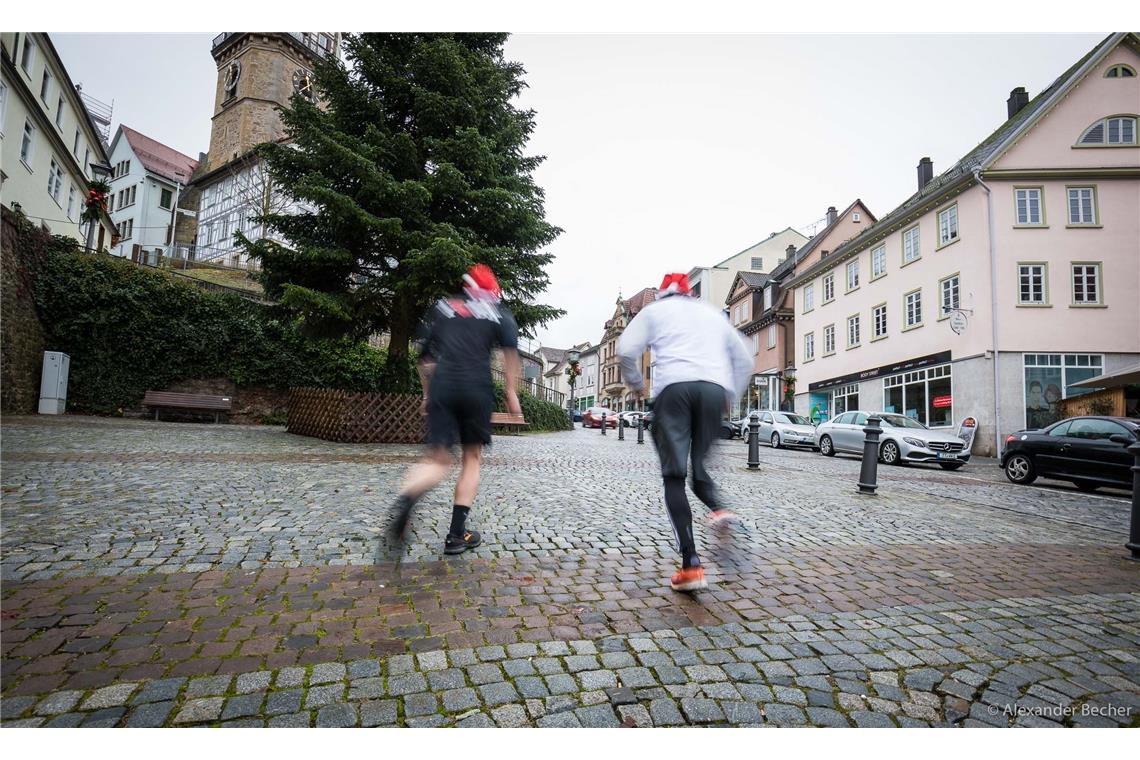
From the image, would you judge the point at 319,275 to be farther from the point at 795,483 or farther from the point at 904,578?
the point at 904,578

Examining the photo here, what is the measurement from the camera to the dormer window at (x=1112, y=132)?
64.5ft

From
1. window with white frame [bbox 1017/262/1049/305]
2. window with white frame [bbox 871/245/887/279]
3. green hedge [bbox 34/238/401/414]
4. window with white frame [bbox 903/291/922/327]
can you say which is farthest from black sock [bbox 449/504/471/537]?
window with white frame [bbox 871/245/887/279]

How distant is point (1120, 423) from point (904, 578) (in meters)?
9.69

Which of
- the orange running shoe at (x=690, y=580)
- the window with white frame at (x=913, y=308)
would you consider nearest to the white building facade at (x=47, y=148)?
the orange running shoe at (x=690, y=580)

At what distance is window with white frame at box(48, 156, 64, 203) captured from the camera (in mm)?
22991

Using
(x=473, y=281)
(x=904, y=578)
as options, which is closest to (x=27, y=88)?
(x=473, y=281)

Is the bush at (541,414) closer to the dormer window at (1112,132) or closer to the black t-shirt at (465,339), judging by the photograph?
the black t-shirt at (465,339)

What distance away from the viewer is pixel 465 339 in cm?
386

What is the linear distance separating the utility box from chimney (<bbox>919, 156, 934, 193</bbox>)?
119 feet

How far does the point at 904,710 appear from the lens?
2098 millimetres

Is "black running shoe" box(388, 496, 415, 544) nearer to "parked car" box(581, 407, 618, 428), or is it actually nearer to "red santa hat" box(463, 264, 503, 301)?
"red santa hat" box(463, 264, 503, 301)

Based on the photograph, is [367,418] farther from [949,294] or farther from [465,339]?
[949,294]

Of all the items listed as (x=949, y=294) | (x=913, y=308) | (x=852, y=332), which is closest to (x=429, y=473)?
(x=949, y=294)

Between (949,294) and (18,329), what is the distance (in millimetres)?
29592
